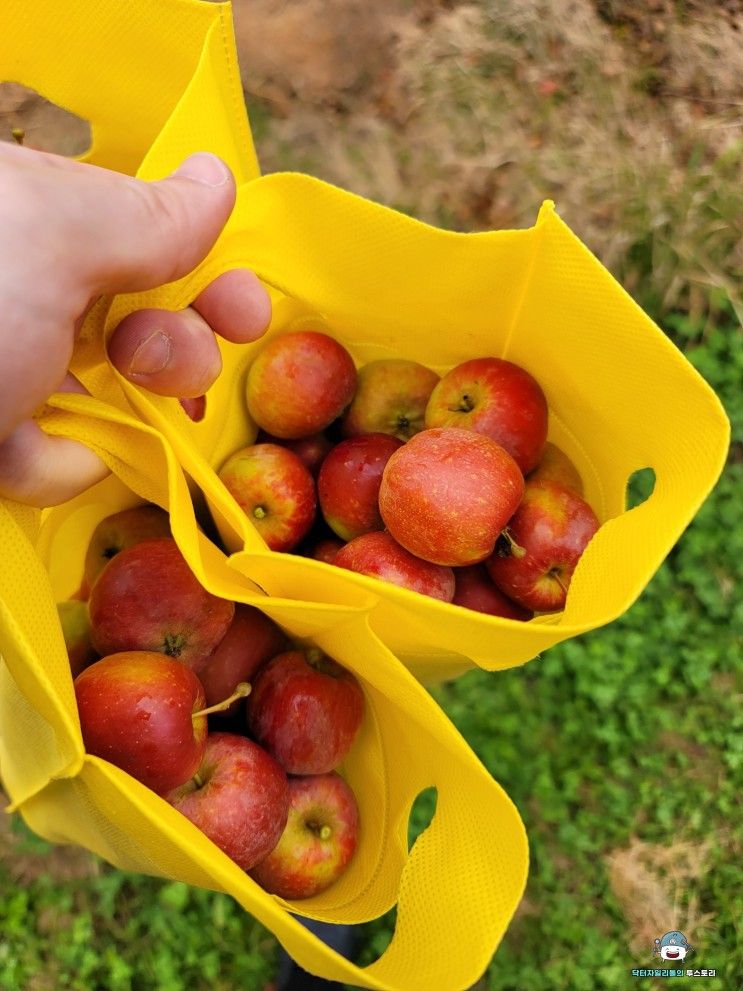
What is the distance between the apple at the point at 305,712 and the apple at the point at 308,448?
31cm

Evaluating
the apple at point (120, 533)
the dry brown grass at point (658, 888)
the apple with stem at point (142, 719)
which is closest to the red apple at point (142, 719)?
the apple with stem at point (142, 719)

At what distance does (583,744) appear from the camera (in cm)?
178

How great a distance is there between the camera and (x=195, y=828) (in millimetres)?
879

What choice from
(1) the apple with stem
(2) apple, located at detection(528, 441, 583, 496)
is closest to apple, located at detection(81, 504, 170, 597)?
(1) the apple with stem

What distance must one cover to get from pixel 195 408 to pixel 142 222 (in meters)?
0.49

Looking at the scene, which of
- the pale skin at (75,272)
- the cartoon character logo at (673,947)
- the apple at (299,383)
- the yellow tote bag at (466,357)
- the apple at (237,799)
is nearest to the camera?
the pale skin at (75,272)

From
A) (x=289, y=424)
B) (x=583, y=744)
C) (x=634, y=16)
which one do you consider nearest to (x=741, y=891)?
(x=583, y=744)

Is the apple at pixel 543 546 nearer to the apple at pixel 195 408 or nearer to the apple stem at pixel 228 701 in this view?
the apple stem at pixel 228 701

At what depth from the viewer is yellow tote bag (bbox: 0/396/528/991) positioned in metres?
0.80

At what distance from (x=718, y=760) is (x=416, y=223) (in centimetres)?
137

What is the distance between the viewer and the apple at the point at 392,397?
1272 mm

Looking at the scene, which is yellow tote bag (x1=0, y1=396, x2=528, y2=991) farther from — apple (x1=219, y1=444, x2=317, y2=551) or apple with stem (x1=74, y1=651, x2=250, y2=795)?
apple (x1=219, y1=444, x2=317, y2=551)

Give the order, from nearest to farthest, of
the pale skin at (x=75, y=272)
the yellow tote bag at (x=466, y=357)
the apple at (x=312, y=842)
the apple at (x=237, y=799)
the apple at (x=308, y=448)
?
the pale skin at (x=75, y=272) < the yellow tote bag at (x=466, y=357) < the apple at (x=237, y=799) < the apple at (x=312, y=842) < the apple at (x=308, y=448)

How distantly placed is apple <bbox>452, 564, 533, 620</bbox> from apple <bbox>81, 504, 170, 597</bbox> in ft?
1.48
